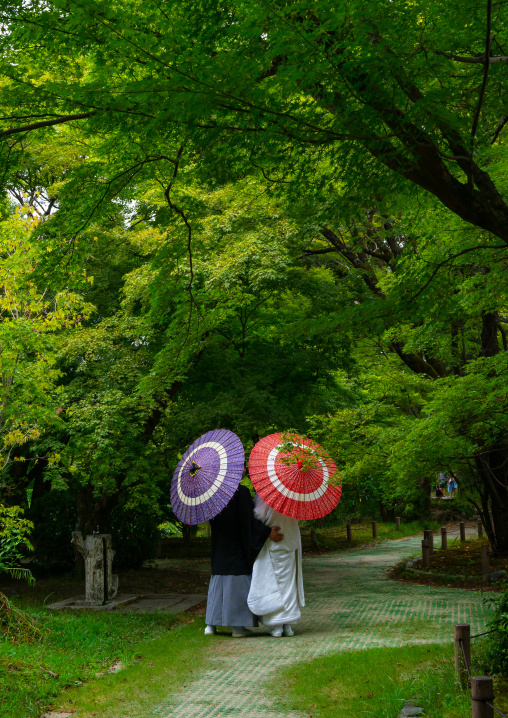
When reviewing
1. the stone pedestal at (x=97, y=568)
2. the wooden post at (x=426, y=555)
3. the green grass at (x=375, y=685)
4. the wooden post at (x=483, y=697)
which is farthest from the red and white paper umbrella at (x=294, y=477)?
the wooden post at (x=426, y=555)

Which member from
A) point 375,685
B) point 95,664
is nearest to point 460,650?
point 375,685

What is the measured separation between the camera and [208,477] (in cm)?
938

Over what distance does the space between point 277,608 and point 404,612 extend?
2404mm

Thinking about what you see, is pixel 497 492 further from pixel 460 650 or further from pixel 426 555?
pixel 460 650

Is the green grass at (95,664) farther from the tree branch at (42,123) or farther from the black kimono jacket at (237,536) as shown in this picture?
the tree branch at (42,123)

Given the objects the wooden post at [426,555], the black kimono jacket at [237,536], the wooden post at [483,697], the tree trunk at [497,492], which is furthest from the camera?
the wooden post at [426,555]

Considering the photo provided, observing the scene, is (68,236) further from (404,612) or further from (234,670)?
(404,612)

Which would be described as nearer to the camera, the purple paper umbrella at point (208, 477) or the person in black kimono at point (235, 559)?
the purple paper umbrella at point (208, 477)

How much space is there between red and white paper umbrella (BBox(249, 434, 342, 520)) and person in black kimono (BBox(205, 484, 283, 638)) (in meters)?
0.60

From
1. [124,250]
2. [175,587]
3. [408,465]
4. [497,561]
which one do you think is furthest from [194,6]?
[497,561]

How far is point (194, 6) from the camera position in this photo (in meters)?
5.35

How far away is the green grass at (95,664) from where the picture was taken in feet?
20.4

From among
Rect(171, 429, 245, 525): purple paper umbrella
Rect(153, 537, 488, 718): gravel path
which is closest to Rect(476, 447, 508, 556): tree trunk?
Rect(153, 537, 488, 718): gravel path

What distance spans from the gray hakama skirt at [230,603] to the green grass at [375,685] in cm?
203
